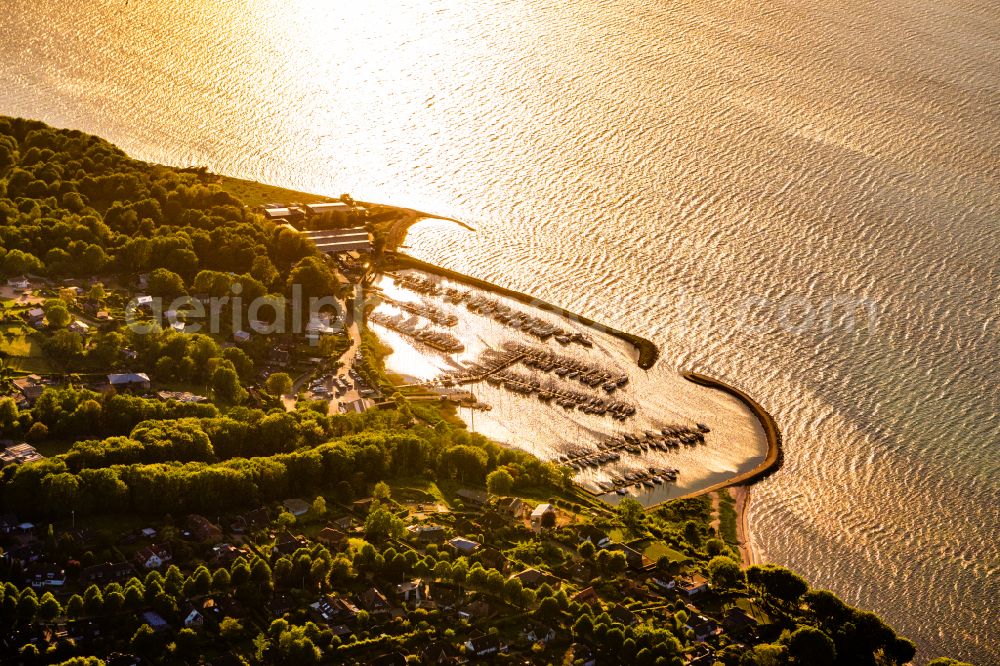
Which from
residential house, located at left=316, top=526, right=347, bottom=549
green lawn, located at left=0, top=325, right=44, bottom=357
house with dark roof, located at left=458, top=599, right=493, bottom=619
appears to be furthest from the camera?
green lawn, located at left=0, top=325, right=44, bottom=357

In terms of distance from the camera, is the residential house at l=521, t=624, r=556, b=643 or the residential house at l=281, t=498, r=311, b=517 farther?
the residential house at l=281, t=498, r=311, b=517

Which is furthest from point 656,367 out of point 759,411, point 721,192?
point 721,192

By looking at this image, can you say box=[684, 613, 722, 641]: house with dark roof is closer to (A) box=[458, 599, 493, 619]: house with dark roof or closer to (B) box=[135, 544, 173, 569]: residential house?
(A) box=[458, 599, 493, 619]: house with dark roof

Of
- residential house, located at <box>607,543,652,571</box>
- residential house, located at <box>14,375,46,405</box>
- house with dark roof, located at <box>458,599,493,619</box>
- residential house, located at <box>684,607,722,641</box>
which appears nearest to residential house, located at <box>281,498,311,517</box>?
house with dark roof, located at <box>458,599,493,619</box>

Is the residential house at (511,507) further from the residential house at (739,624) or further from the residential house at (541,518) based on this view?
the residential house at (739,624)

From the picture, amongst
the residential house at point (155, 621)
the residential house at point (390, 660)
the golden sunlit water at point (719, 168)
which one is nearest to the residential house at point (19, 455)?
the residential house at point (155, 621)

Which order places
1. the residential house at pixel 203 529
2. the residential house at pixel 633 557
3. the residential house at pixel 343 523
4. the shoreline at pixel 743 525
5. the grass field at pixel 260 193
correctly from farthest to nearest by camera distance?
the grass field at pixel 260 193
the shoreline at pixel 743 525
the residential house at pixel 343 523
the residential house at pixel 633 557
the residential house at pixel 203 529
